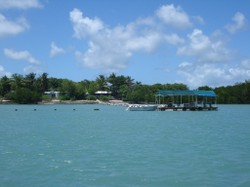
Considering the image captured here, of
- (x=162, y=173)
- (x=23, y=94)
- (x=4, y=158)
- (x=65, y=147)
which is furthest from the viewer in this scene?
(x=23, y=94)

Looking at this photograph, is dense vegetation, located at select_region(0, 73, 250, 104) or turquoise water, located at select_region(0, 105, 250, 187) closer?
turquoise water, located at select_region(0, 105, 250, 187)

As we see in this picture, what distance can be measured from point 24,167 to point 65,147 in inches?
367

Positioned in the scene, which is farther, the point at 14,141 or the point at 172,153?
the point at 14,141

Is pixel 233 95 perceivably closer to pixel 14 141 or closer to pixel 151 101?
pixel 151 101

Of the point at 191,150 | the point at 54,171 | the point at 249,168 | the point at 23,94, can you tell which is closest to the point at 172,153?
the point at 191,150

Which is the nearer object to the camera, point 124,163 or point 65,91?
point 124,163

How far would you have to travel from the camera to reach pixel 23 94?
577 ft

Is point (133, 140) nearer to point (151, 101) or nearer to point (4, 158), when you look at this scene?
point (4, 158)

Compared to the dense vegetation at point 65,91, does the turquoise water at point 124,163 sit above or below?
below

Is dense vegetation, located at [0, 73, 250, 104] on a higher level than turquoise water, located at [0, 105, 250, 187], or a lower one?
higher

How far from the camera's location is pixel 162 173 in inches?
901

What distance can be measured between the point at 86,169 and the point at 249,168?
893 centimetres

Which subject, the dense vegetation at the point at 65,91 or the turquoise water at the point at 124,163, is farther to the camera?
the dense vegetation at the point at 65,91

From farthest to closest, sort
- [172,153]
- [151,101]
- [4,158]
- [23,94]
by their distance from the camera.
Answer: [151,101]
[23,94]
[172,153]
[4,158]
